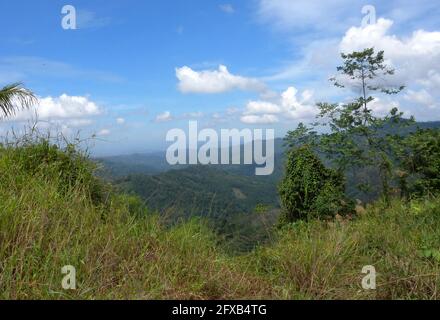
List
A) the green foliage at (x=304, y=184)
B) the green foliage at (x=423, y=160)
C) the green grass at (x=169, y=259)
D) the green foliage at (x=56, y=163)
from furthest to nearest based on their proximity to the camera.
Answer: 1. the green foliage at (x=304, y=184)
2. the green foliage at (x=423, y=160)
3. the green foliage at (x=56, y=163)
4. the green grass at (x=169, y=259)

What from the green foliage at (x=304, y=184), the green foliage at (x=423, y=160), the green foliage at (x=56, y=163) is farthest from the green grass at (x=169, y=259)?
the green foliage at (x=423, y=160)

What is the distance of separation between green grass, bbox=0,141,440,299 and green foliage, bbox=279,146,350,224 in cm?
856

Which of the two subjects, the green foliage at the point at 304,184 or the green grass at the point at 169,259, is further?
the green foliage at the point at 304,184

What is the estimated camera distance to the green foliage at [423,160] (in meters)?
13.2

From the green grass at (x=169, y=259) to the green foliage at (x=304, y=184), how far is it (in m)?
8.56

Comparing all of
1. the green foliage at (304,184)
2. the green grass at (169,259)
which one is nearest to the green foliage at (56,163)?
the green grass at (169,259)

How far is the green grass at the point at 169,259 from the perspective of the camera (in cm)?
333

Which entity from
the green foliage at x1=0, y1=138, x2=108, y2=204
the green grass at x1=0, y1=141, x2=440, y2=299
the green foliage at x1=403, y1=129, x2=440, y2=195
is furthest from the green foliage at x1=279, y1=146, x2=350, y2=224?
the green grass at x1=0, y1=141, x2=440, y2=299

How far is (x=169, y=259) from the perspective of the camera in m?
3.80

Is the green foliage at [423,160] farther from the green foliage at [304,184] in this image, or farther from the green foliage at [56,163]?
the green foliage at [56,163]

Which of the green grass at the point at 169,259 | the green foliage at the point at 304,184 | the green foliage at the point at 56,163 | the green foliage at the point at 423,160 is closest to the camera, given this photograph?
the green grass at the point at 169,259

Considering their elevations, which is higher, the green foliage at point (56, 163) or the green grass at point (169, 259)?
the green foliage at point (56, 163)
